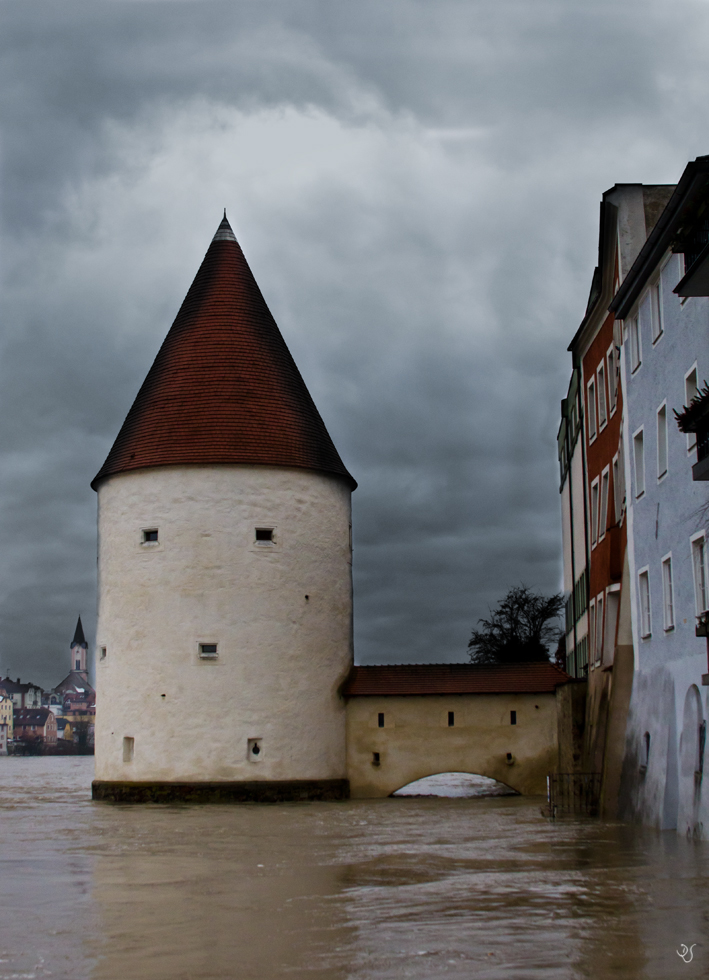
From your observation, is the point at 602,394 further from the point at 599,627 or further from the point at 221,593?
the point at 221,593

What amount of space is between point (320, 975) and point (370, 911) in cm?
317

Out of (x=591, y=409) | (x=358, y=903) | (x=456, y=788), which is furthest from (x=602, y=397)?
(x=456, y=788)

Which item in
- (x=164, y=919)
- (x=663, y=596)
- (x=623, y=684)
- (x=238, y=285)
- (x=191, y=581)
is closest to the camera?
(x=164, y=919)

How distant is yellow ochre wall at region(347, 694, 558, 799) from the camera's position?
33.6m

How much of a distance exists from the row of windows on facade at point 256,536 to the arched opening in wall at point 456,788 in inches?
319

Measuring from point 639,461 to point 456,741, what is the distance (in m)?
13.4

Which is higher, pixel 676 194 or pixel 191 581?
pixel 676 194

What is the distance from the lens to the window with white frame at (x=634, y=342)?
22.8 m

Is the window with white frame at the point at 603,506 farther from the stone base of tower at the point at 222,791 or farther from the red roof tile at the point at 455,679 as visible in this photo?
the stone base of tower at the point at 222,791

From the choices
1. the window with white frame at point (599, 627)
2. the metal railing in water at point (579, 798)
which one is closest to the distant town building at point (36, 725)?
the window with white frame at point (599, 627)

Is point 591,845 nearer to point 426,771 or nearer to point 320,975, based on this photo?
point 320,975

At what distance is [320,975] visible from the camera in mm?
8734

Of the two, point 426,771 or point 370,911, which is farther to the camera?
point 426,771

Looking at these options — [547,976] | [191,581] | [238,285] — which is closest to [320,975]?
[547,976]
